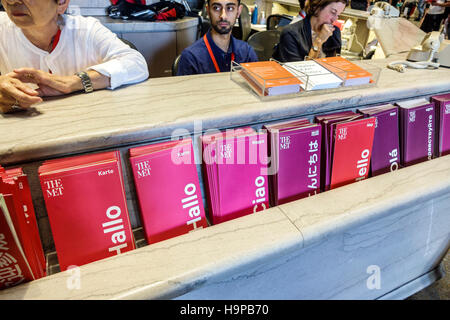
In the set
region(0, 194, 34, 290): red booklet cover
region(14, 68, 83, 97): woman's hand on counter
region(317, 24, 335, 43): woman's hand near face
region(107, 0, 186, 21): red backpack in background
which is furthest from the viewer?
region(107, 0, 186, 21): red backpack in background

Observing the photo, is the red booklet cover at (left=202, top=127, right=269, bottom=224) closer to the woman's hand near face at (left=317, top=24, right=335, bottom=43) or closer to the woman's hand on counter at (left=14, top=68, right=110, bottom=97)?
the woman's hand on counter at (left=14, top=68, right=110, bottom=97)

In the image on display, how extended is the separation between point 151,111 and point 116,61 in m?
0.34

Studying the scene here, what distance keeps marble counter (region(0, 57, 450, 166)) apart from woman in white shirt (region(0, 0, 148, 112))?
46mm

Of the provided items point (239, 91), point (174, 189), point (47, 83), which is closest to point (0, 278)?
point (174, 189)

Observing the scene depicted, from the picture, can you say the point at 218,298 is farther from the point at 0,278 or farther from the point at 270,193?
the point at 0,278

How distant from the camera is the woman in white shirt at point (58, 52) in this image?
965mm

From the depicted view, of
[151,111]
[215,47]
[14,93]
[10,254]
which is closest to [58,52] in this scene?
[14,93]

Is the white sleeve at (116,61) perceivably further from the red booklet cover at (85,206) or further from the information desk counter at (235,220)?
the red booklet cover at (85,206)

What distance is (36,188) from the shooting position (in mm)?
849

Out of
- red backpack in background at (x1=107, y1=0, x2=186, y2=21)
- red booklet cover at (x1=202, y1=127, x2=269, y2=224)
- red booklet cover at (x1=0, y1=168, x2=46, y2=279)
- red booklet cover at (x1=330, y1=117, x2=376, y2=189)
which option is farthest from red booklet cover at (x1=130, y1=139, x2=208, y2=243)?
red backpack in background at (x1=107, y1=0, x2=186, y2=21)

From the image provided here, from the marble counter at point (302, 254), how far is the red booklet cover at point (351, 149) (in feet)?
0.36

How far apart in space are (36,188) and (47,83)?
0.34 m

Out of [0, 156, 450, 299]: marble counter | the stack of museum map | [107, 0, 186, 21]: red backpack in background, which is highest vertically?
[107, 0, 186, 21]: red backpack in background

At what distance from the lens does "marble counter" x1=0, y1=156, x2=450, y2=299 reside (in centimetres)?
70
